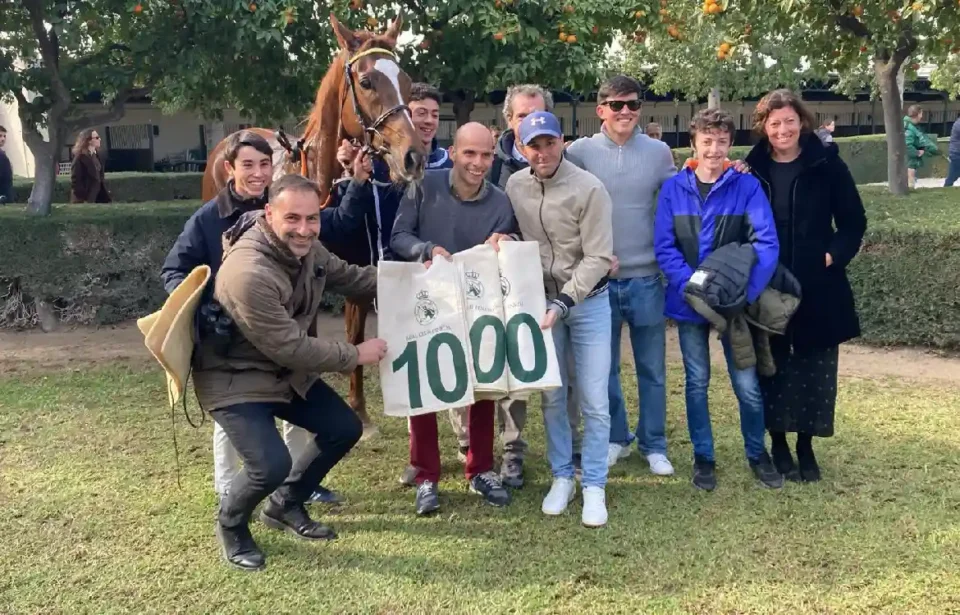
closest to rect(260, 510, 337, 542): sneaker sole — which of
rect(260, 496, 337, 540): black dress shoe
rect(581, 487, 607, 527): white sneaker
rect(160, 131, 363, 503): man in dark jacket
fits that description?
rect(260, 496, 337, 540): black dress shoe

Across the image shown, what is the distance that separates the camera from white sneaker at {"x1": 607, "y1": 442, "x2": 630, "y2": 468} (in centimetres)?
453

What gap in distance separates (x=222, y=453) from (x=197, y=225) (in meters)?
1.03

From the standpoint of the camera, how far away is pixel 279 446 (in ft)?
11.1

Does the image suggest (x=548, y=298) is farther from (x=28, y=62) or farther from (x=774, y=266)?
(x=28, y=62)

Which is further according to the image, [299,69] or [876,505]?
[299,69]

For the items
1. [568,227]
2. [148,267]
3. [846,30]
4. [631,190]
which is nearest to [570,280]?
[568,227]

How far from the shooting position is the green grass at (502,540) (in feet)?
10.6

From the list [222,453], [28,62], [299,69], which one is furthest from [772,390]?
[28,62]

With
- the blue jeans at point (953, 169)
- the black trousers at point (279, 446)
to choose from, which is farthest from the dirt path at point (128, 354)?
the blue jeans at point (953, 169)

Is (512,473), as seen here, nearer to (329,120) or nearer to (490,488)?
(490,488)

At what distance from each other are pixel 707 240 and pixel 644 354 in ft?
2.25

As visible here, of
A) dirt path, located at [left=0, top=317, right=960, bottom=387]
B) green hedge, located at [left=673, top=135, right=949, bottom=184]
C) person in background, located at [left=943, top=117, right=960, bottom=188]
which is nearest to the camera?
dirt path, located at [left=0, top=317, right=960, bottom=387]

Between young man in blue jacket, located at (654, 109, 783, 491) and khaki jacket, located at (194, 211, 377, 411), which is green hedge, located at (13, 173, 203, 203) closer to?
khaki jacket, located at (194, 211, 377, 411)

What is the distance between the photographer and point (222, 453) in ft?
12.5
